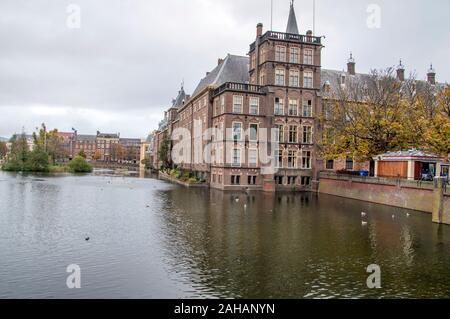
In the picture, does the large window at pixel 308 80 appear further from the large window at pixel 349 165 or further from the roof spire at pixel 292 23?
the large window at pixel 349 165

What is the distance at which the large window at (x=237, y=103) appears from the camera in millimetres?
57719

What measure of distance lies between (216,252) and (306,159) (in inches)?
1706

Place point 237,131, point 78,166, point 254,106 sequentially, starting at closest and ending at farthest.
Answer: point 237,131 < point 254,106 < point 78,166

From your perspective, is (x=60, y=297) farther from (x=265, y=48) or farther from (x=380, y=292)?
(x=265, y=48)

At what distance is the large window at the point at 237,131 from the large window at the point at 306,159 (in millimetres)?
10863

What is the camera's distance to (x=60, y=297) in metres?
13.8

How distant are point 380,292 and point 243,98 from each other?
45317 millimetres

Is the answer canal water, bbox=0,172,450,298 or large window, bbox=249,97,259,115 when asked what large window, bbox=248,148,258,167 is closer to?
large window, bbox=249,97,259,115

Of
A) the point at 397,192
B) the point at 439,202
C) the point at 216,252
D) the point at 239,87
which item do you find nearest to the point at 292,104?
the point at 239,87

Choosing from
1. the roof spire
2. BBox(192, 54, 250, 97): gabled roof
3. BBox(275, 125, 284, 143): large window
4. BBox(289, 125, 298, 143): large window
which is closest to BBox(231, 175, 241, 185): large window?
BBox(275, 125, 284, 143): large window

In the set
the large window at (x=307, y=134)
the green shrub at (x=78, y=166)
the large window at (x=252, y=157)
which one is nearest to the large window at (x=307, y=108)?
the large window at (x=307, y=134)

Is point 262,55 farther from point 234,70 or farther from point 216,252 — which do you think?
point 216,252

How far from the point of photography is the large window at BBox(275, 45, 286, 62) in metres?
58.6

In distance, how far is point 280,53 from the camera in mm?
58812
